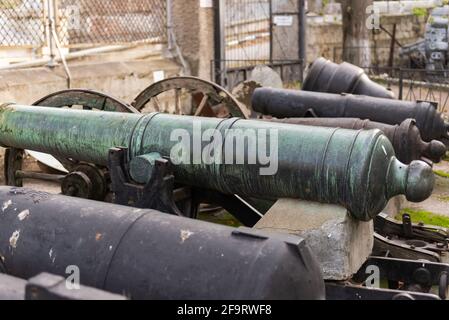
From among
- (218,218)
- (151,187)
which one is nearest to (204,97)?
(218,218)

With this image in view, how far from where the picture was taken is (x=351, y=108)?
675 cm

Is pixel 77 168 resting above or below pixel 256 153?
below

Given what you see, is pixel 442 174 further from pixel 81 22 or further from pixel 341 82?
pixel 81 22

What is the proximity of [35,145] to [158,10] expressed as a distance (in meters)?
5.15

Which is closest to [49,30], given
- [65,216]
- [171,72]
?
[171,72]

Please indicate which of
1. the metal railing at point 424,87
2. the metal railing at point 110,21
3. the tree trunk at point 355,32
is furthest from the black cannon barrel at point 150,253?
the tree trunk at point 355,32

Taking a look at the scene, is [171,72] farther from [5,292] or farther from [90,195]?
[5,292]

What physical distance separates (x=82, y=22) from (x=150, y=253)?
21.2ft

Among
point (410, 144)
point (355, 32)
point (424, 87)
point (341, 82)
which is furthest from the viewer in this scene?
point (355, 32)

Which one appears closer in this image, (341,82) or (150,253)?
(150,253)

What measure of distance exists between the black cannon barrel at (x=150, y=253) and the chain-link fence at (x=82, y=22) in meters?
5.21

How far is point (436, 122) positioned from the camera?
21.5 feet

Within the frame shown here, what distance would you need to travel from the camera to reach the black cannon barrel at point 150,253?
2.41m

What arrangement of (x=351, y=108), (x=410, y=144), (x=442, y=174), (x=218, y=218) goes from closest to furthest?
(x=410, y=144) → (x=218, y=218) → (x=351, y=108) → (x=442, y=174)
